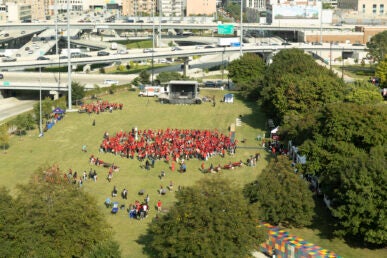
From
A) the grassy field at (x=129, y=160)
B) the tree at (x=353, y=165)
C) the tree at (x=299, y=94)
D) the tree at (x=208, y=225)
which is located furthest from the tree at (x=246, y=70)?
the tree at (x=208, y=225)

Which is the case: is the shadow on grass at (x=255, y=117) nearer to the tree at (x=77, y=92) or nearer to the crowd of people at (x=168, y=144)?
the crowd of people at (x=168, y=144)

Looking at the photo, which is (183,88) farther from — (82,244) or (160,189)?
(82,244)

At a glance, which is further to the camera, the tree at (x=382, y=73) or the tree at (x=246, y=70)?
the tree at (x=246, y=70)

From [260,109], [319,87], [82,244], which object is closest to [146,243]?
[82,244]

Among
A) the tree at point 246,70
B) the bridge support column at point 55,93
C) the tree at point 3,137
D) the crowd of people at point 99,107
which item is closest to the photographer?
the tree at point 3,137

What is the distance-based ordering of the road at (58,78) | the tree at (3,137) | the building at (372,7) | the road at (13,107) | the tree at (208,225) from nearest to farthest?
the tree at (208,225) < the tree at (3,137) < the road at (13,107) < the road at (58,78) < the building at (372,7)

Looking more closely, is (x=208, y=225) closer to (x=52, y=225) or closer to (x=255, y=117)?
(x=52, y=225)
